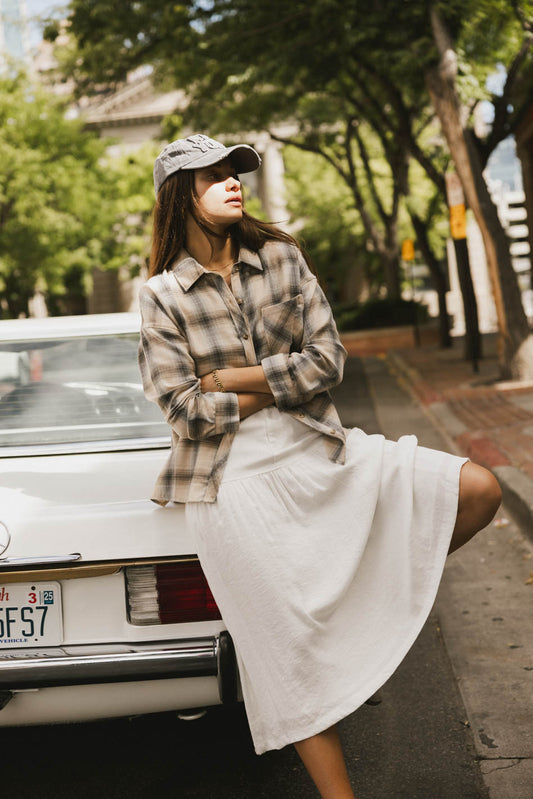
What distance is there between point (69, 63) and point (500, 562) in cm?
1297

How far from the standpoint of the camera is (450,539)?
2.42 metres

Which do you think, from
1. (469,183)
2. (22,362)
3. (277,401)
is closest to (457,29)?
(469,183)

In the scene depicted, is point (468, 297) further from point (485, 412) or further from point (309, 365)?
point (309, 365)

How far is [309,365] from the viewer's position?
8.04ft

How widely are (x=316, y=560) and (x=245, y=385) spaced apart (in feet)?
1.57

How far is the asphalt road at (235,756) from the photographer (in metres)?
2.95

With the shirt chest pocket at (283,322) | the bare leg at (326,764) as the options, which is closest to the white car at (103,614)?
the bare leg at (326,764)

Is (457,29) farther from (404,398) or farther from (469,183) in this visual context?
(404,398)

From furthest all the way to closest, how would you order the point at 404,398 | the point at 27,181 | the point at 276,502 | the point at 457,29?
the point at 27,181, the point at 404,398, the point at 457,29, the point at 276,502

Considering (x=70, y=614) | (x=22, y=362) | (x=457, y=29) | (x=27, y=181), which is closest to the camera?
(x=70, y=614)

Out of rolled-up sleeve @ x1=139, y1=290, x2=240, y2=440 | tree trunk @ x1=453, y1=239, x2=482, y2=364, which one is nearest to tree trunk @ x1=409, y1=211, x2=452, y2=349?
tree trunk @ x1=453, y1=239, x2=482, y2=364

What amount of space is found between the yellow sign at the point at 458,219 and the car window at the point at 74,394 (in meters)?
10.3

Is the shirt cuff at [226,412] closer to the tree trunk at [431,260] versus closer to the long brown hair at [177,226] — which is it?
the long brown hair at [177,226]

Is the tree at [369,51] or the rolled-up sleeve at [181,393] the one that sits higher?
the tree at [369,51]
